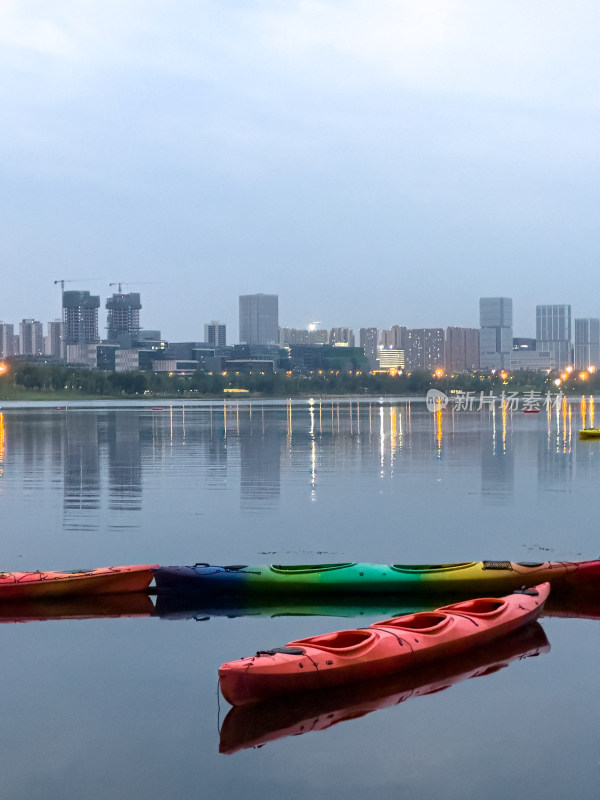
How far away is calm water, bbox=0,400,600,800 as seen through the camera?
11.1 metres

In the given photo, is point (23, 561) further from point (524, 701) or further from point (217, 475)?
point (217, 475)

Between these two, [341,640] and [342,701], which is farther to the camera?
[341,640]

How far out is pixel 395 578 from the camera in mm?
18688

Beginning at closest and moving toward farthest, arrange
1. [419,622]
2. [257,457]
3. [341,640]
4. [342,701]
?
[342,701] → [341,640] → [419,622] → [257,457]

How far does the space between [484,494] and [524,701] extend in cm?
2128

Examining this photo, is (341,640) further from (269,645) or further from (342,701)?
(269,645)

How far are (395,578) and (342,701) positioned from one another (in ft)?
18.9

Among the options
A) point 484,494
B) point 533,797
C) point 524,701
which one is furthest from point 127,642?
point 484,494

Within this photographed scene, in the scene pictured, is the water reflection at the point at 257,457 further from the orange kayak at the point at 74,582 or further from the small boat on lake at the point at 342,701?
the small boat on lake at the point at 342,701

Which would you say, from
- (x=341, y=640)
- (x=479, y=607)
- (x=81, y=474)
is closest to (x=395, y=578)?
(x=479, y=607)

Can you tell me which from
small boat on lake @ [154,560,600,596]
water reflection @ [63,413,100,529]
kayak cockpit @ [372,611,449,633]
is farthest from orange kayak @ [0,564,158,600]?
water reflection @ [63,413,100,529]

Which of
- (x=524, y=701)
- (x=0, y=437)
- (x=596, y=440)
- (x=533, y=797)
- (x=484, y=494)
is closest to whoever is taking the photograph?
(x=533, y=797)

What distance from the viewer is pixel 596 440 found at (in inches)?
2488

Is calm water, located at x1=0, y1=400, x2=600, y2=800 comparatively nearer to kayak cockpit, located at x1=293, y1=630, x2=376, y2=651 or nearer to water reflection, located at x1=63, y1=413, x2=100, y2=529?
water reflection, located at x1=63, y1=413, x2=100, y2=529
